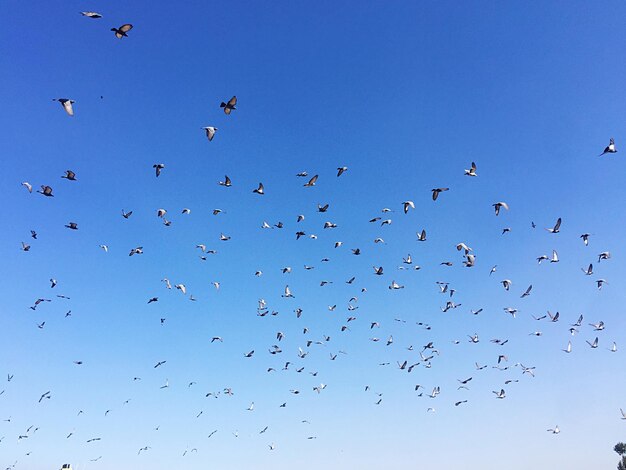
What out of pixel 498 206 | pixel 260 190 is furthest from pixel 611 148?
pixel 260 190

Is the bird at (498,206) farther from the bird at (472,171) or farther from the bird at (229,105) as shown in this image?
the bird at (229,105)

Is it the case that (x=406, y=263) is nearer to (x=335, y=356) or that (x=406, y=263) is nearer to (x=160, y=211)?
(x=335, y=356)

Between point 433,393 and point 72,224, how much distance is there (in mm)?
32494

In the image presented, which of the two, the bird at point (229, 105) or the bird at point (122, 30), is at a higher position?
the bird at point (122, 30)

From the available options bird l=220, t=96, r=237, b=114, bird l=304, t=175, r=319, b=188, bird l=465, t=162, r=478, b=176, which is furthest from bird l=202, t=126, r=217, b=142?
bird l=465, t=162, r=478, b=176

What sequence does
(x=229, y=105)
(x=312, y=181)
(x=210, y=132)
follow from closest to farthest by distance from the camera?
(x=229, y=105), (x=210, y=132), (x=312, y=181)

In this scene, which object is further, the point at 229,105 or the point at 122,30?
the point at 229,105

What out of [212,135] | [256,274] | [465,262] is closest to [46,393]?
[256,274]

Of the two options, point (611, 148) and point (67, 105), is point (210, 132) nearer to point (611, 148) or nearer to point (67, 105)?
point (67, 105)

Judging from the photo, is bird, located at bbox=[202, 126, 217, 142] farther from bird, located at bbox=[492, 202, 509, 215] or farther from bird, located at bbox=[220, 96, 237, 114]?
bird, located at bbox=[492, 202, 509, 215]

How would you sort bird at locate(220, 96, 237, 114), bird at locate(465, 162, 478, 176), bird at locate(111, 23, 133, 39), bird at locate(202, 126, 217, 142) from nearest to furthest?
bird at locate(111, 23, 133, 39)
bird at locate(220, 96, 237, 114)
bird at locate(202, 126, 217, 142)
bird at locate(465, 162, 478, 176)

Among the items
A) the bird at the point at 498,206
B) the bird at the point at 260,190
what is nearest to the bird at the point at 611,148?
the bird at the point at 498,206

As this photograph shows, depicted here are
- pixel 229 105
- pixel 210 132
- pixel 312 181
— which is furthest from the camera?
pixel 312 181

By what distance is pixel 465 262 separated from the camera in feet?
97.5
